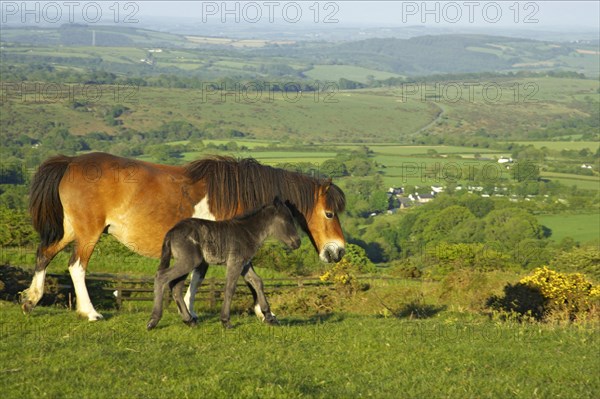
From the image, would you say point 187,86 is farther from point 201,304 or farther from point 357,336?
point 357,336

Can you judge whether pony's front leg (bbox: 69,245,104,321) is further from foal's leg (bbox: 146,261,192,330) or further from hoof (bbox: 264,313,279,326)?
hoof (bbox: 264,313,279,326)

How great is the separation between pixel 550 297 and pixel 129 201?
10971mm

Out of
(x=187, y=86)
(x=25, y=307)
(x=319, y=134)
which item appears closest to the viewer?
(x=25, y=307)

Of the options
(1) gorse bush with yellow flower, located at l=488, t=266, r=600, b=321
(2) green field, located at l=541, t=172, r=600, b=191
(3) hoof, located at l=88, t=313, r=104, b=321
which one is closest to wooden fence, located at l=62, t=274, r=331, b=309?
(1) gorse bush with yellow flower, located at l=488, t=266, r=600, b=321

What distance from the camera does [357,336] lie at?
1020 centimetres

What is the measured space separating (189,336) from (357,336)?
2055 mm

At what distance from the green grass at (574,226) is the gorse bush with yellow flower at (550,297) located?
48.4m

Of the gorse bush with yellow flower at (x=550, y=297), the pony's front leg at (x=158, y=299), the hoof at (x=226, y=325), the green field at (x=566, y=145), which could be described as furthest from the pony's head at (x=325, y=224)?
the green field at (x=566, y=145)

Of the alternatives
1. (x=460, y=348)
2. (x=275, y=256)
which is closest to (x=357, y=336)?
(x=460, y=348)

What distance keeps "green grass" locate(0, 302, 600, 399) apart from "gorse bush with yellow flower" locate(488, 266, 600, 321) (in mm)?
5911

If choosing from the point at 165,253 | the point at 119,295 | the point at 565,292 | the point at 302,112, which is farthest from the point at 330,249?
the point at 302,112

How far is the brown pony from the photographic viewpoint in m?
10.6

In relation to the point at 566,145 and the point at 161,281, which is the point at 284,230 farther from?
the point at 566,145

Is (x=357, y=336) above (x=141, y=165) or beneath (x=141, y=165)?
beneath
